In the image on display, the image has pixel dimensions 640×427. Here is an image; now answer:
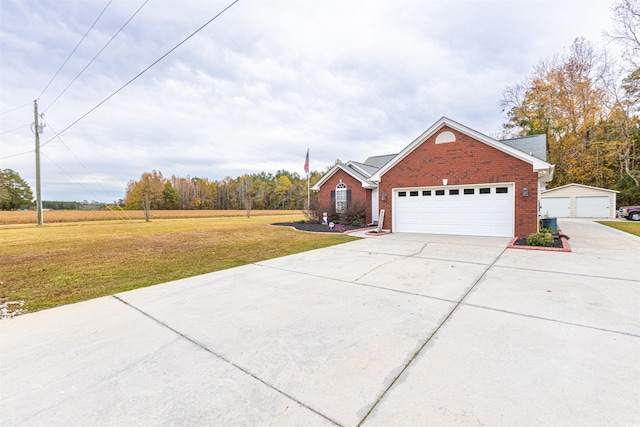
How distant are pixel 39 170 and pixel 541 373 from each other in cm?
2963

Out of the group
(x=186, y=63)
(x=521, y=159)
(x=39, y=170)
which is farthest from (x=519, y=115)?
(x=39, y=170)

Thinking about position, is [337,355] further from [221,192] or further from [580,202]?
[221,192]

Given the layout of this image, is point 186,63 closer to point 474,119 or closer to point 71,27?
point 71,27

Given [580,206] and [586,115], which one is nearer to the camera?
[580,206]

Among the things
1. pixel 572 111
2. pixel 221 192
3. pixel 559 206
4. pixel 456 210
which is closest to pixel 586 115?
pixel 572 111

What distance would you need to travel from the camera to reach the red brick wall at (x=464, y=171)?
32.5 feet

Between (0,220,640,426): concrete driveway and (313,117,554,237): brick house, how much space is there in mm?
5785

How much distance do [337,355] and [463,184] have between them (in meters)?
10.5

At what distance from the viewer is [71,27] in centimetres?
942

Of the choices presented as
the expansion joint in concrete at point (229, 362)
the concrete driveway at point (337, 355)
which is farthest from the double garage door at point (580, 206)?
the expansion joint in concrete at point (229, 362)

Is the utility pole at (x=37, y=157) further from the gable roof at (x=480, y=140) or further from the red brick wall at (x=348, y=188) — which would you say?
the gable roof at (x=480, y=140)

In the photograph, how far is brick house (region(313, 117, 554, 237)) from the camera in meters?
9.98

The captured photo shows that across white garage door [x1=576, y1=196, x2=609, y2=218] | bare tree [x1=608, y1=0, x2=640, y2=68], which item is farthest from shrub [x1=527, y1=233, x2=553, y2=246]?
white garage door [x1=576, y1=196, x2=609, y2=218]

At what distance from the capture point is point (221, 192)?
67.1 meters
